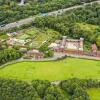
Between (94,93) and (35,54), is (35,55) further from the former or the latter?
(94,93)

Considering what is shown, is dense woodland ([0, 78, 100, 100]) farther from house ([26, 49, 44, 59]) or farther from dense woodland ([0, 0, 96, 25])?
dense woodland ([0, 0, 96, 25])

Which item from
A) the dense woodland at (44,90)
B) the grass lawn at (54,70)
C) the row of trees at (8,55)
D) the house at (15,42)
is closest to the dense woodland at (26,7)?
the house at (15,42)

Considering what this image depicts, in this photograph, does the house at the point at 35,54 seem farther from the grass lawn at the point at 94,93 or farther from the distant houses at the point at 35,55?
the grass lawn at the point at 94,93

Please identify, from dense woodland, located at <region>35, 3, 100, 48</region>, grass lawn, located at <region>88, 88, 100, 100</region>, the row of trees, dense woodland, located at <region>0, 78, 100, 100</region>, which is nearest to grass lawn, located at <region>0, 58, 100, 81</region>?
the row of trees

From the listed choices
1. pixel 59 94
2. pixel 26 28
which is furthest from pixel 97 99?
pixel 26 28

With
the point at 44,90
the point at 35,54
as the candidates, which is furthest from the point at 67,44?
the point at 44,90
